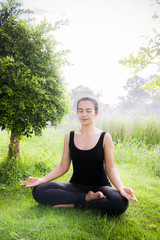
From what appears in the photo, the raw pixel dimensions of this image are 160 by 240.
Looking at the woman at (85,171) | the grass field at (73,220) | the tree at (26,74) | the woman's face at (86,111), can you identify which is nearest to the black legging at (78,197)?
the woman at (85,171)

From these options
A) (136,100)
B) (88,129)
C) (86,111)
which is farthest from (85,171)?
(136,100)

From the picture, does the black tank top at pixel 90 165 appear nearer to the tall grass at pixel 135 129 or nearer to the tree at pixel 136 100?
the tall grass at pixel 135 129

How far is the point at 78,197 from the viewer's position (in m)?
3.08

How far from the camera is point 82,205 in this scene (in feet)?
10.1

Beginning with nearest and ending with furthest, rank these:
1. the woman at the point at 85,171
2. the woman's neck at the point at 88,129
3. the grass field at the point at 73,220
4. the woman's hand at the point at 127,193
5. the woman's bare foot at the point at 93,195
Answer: the grass field at the point at 73,220, the woman's hand at the point at 127,193, the woman's bare foot at the point at 93,195, the woman at the point at 85,171, the woman's neck at the point at 88,129

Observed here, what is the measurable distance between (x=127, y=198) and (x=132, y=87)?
29.0 metres

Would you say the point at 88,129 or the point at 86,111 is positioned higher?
the point at 86,111

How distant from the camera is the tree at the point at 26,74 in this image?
4273mm

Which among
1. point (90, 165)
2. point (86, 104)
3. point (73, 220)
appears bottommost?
point (73, 220)

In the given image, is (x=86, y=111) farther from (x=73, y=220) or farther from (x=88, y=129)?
(x=73, y=220)

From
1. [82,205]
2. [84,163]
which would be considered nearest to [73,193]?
[82,205]

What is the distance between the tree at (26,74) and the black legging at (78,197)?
165 cm

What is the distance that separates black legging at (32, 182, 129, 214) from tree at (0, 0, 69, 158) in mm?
1654

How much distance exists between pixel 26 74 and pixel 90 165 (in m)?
2.31
